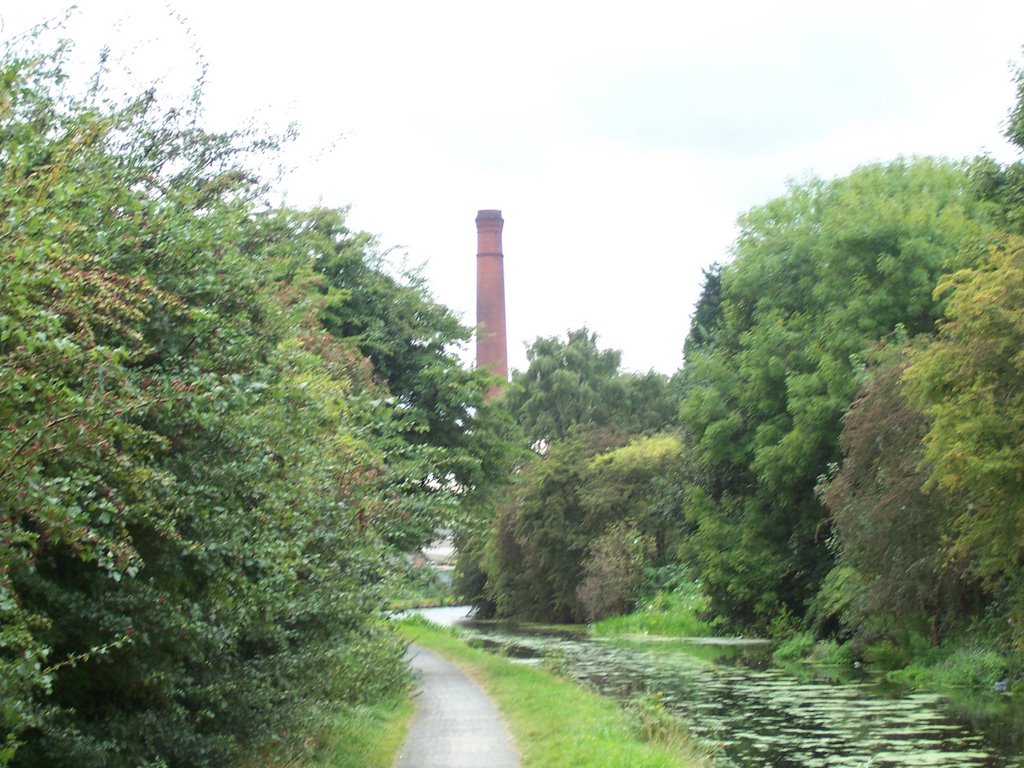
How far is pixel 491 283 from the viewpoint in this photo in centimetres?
7094

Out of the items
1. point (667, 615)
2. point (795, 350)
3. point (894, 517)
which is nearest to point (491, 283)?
point (667, 615)

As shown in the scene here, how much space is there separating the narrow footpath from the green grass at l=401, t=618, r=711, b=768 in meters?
0.25

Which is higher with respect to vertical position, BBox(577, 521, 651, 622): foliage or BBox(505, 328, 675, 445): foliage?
BBox(505, 328, 675, 445): foliage

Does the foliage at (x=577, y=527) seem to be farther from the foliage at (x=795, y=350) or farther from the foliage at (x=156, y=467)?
the foliage at (x=156, y=467)

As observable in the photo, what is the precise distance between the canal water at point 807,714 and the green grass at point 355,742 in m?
4.66

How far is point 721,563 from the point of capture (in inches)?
1756

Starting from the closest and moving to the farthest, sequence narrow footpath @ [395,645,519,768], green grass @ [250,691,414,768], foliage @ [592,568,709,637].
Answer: green grass @ [250,691,414,768] < narrow footpath @ [395,645,519,768] < foliage @ [592,568,709,637]

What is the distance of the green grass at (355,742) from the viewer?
1278cm

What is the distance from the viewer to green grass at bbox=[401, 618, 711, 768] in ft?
46.0

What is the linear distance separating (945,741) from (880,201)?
23950 mm

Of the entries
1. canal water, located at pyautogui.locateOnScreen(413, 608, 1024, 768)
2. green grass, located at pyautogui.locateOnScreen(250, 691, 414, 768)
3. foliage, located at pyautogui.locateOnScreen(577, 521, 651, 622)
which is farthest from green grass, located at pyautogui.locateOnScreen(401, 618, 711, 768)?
foliage, located at pyautogui.locateOnScreen(577, 521, 651, 622)

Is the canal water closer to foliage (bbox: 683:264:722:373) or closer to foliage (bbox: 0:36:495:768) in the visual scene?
foliage (bbox: 0:36:495:768)

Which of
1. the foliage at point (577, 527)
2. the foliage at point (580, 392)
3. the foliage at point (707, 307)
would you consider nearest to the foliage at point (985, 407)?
the foliage at point (577, 527)

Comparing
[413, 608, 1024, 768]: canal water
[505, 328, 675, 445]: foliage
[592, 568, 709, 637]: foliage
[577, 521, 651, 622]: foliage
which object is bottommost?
[413, 608, 1024, 768]: canal water
